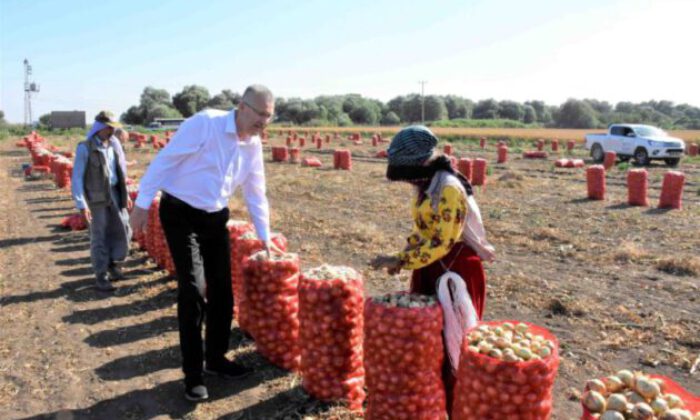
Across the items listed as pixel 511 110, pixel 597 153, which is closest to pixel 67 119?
pixel 597 153

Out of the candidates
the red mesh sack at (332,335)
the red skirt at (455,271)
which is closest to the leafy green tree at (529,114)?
the red mesh sack at (332,335)

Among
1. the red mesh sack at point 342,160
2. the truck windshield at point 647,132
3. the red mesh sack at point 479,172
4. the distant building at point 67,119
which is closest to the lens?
the red mesh sack at point 479,172

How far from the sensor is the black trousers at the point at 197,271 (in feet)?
11.8

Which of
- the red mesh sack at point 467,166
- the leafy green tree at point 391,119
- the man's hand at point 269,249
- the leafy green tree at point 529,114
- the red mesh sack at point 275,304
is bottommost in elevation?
the red mesh sack at point 275,304

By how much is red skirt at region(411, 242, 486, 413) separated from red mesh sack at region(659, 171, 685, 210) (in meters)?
10.3

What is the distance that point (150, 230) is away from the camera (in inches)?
279

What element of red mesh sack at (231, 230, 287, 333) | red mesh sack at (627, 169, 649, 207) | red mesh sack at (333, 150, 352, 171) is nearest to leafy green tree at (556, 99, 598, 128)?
red mesh sack at (333, 150, 352, 171)

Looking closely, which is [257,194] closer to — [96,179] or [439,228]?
[439,228]

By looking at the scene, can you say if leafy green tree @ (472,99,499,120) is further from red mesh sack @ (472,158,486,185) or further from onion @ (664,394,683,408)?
onion @ (664,394,683,408)

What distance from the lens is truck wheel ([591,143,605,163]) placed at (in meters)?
23.4

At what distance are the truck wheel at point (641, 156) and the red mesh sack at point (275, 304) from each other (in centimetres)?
2089

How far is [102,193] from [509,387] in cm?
497

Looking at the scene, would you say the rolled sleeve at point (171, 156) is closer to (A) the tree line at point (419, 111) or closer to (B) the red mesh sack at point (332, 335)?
(B) the red mesh sack at point (332, 335)

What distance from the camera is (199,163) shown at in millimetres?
3539
